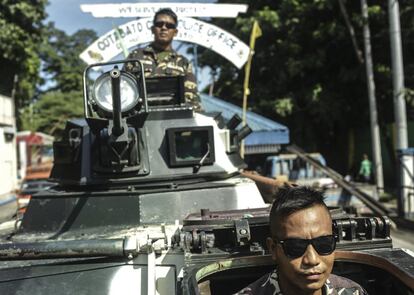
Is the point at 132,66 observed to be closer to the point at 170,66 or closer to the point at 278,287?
the point at 170,66

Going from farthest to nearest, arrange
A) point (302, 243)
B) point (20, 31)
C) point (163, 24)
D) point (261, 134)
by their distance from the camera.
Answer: point (20, 31)
point (261, 134)
point (163, 24)
point (302, 243)

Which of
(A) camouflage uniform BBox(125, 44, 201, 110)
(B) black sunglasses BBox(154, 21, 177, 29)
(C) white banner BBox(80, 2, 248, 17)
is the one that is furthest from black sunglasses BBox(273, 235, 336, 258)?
(C) white banner BBox(80, 2, 248, 17)

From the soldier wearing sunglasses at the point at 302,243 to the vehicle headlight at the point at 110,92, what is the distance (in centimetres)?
160

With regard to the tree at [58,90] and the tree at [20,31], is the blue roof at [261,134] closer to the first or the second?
the tree at [20,31]

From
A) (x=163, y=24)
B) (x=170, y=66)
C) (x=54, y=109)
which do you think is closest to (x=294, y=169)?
(x=170, y=66)

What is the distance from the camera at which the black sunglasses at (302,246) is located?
213cm

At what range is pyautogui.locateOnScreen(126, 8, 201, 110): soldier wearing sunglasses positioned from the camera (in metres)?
4.96

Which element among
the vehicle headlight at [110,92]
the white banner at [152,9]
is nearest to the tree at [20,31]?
the white banner at [152,9]

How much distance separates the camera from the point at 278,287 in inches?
90.2

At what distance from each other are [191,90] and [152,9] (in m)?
2.62

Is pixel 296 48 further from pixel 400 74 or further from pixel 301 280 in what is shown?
pixel 301 280

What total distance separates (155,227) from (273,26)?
604 inches

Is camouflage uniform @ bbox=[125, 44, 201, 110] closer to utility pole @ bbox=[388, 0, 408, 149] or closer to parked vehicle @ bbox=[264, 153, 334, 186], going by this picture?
parked vehicle @ bbox=[264, 153, 334, 186]

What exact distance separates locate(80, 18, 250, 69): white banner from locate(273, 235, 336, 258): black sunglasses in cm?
604
